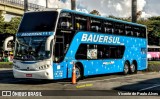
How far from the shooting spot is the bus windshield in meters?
19.1

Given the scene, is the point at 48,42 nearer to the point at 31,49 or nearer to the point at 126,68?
the point at 31,49

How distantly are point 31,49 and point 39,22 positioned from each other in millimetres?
1490

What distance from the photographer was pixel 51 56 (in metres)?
18.7

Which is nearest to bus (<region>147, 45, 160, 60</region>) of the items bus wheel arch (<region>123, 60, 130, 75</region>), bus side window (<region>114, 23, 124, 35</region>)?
bus wheel arch (<region>123, 60, 130, 75</region>)

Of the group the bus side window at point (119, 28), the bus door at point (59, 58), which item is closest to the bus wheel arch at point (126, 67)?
the bus side window at point (119, 28)

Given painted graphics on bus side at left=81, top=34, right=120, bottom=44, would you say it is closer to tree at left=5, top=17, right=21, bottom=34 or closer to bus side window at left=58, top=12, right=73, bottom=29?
bus side window at left=58, top=12, right=73, bottom=29

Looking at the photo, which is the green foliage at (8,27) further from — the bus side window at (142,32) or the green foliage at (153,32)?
the bus side window at (142,32)

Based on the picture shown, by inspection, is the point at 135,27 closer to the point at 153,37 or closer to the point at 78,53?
the point at 78,53

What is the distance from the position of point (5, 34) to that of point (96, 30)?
42.5 meters

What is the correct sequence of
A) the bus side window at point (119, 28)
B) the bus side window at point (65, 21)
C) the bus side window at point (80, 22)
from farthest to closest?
the bus side window at point (119, 28) < the bus side window at point (80, 22) < the bus side window at point (65, 21)

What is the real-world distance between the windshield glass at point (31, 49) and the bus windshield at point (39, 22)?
20.8 inches

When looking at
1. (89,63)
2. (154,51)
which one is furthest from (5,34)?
(89,63)

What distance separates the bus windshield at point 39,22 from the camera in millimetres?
19094

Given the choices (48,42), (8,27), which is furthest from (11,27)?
(48,42)
